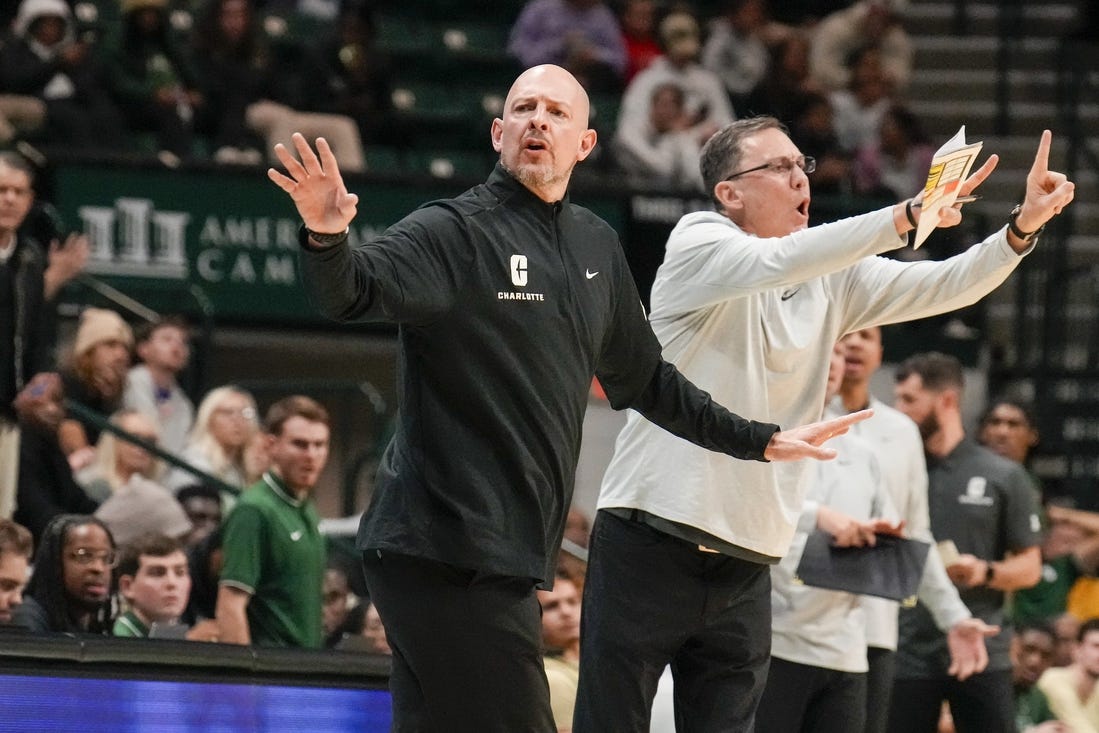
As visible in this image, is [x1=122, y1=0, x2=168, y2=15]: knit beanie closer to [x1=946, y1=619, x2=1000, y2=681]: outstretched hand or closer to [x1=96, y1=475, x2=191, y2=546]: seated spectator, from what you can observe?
[x1=96, y1=475, x2=191, y2=546]: seated spectator

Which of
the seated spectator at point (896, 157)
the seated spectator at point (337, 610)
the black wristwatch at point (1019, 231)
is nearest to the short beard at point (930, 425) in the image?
the seated spectator at point (337, 610)

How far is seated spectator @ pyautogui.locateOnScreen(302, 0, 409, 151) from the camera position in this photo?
38.8 feet

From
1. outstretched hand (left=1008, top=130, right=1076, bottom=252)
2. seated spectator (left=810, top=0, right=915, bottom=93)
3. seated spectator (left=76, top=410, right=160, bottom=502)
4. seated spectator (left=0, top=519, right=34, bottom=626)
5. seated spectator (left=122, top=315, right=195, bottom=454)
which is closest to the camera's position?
outstretched hand (left=1008, top=130, right=1076, bottom=252)

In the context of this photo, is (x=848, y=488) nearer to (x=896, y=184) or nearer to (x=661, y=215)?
(x=661, y=215)

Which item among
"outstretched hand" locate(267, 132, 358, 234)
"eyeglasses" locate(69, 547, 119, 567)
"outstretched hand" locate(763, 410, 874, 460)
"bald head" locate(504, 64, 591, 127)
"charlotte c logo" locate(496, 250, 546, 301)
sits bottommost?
"eyeglasses" locate(69, 547, 119, 567)

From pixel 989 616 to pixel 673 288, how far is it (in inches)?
113

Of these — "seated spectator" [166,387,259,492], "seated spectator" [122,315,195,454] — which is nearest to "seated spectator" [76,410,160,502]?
"seated spectator" [166,387,259,492]

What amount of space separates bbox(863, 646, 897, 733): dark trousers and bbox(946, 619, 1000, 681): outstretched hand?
0.26 meters

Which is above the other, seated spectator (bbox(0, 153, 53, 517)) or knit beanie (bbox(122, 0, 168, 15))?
knit beanie (bbox(122, 0, 168, 15))

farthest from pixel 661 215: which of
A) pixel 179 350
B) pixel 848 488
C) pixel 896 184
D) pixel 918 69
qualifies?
pixel 848 488

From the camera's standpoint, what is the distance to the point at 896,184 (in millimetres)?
12492

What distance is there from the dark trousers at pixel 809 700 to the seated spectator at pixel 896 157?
23.8ft

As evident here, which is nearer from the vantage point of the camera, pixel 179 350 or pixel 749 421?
pixel 749 421

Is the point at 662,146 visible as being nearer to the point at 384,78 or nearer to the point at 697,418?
the point at 384,78
